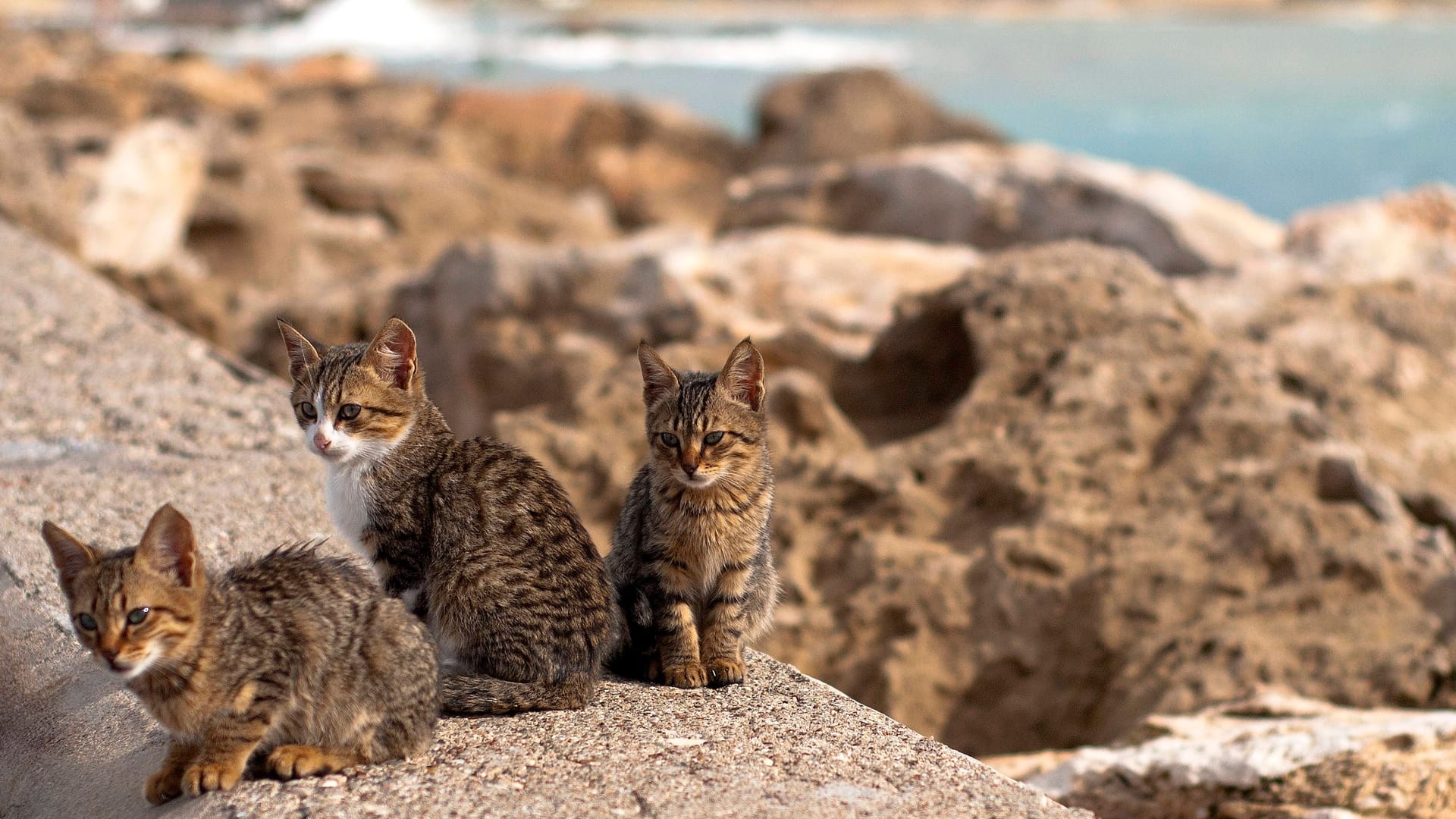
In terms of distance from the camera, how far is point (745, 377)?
3.83 metres

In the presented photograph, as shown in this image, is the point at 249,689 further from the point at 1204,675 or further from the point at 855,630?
the point at 1204,675

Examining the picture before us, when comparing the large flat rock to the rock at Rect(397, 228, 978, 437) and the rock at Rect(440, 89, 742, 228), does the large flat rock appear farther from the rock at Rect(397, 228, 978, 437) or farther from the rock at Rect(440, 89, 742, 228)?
the rock at Rect(440, 89, 742, 228)

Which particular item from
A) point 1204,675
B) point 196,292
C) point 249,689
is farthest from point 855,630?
point 196,292

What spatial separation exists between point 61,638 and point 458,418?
471 cm

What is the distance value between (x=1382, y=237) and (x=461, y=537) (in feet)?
29.1

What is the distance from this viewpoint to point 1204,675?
5125 millimetres

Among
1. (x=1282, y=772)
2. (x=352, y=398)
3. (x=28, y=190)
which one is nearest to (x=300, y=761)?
(x=352, y=398)

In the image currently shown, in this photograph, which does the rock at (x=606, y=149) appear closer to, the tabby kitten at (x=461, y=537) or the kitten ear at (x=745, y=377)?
the kitten ear at (x=745, y=377)

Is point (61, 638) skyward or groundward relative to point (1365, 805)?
skyward

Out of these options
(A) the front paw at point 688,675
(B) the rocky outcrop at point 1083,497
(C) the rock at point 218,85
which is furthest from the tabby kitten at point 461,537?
(C) the rock at point 218,85

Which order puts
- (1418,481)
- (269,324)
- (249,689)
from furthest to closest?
(269,324) < (1418,481) < (249,689)

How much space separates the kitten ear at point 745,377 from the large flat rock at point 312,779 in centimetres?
83

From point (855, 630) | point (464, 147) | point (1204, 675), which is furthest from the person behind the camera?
point (464, 147)

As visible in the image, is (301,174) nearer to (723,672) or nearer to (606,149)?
(606,149)
